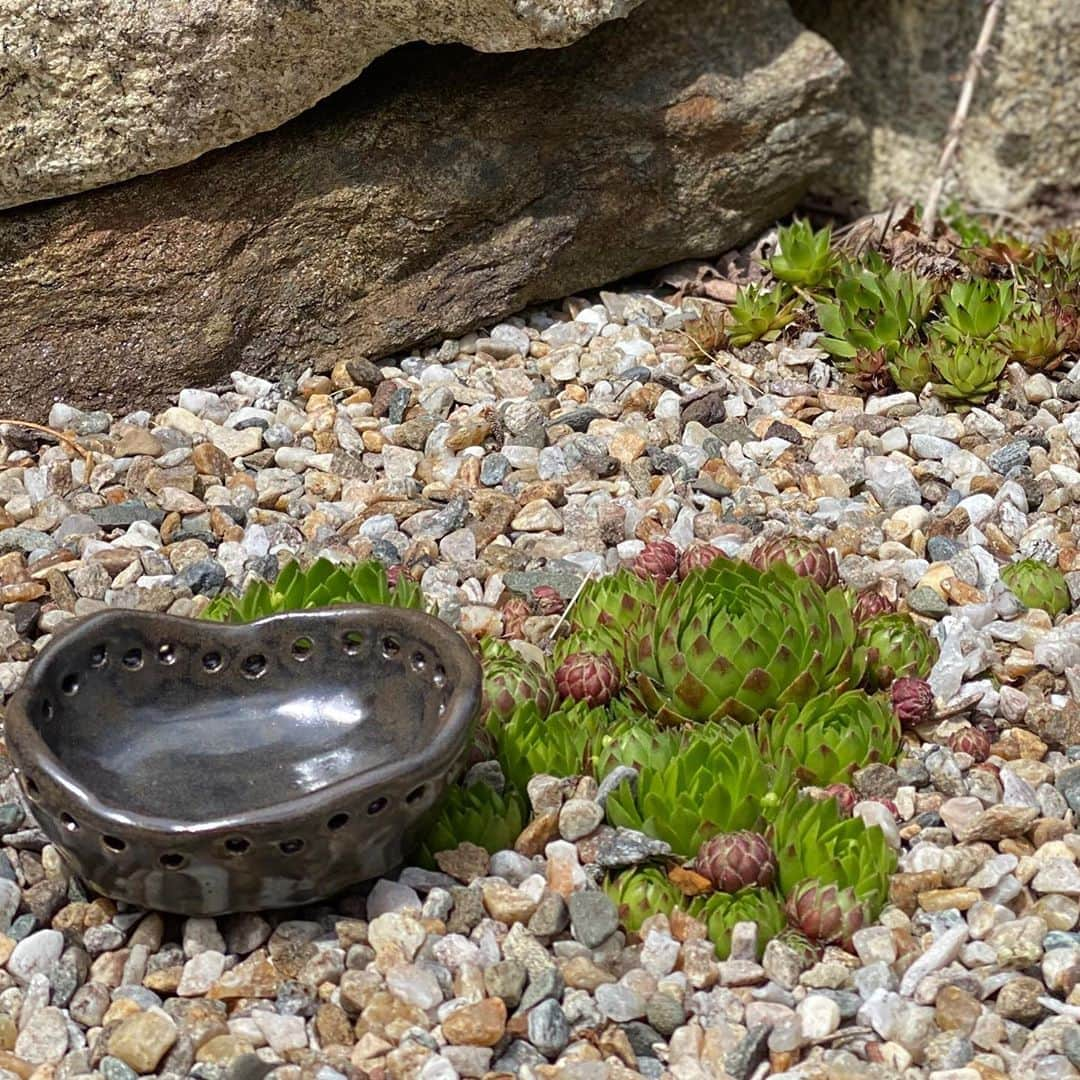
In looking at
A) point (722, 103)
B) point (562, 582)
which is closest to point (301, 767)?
point (562, 582)

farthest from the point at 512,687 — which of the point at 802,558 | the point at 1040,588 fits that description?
the point at 1040,588

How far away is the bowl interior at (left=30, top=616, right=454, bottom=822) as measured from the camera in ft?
7.50

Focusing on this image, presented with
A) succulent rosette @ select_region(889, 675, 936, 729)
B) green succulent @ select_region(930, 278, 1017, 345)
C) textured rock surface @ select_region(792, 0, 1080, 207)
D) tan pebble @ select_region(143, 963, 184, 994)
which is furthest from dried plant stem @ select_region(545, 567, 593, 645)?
textured rock surface @ select_region(792, 0, 1080, 207)

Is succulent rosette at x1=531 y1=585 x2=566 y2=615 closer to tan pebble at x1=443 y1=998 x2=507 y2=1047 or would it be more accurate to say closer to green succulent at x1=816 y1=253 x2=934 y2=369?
tan pebble at x1=443 y1=998 x2=507 y2=1047

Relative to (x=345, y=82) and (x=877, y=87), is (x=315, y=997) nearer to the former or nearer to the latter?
(x=345, y=82)

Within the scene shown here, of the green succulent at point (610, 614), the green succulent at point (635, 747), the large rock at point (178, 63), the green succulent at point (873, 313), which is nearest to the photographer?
the green succulent at point (635, 747)

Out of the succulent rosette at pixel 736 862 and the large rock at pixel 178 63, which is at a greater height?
the large rock at pixel 178 63

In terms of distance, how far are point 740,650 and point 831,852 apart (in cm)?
40

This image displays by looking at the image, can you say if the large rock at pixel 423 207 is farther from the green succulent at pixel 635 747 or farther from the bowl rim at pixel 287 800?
the green succulent at pixel 635 747

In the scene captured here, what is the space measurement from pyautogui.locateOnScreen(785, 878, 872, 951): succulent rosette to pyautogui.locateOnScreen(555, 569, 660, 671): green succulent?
0.56m

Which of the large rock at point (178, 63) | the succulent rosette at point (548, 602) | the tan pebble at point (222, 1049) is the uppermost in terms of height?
the large rock at point (178, 63)

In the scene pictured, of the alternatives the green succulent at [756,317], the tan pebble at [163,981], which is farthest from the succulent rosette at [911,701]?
the green succulent at [756,317]

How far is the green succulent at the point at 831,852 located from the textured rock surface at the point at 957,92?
2766 millimetres

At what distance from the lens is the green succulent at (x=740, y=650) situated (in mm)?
2479
